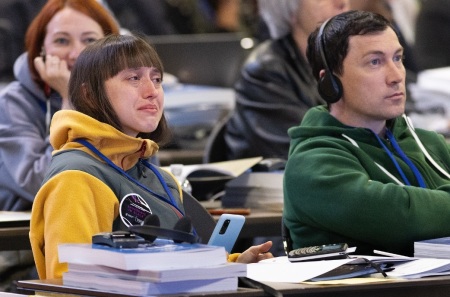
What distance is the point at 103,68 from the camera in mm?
2660

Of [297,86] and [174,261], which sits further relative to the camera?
[297,86]

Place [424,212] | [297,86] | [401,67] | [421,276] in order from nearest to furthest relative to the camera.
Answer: [421,276] → [424,212] → [401,67] → [297,86]

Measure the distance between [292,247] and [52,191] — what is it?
753mm

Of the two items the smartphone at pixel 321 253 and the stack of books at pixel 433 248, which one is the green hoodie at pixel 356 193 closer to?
the stack of books at pixel 433 248

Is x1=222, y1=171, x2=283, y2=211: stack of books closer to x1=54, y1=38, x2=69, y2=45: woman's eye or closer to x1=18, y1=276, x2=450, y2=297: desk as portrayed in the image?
x1=54, y1=38, x2=69, y2=45: woman's eye

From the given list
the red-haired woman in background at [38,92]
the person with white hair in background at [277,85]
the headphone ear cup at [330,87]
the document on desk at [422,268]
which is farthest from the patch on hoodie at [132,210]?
the person with white hair in background at [277,85]

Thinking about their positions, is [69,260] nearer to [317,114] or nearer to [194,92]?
[317,114]

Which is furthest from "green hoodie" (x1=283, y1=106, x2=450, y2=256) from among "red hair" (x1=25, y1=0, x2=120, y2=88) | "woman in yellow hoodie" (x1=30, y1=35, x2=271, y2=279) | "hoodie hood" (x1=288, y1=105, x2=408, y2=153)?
"red hair" (x1=25, y1=0, x2=120, y2=88)

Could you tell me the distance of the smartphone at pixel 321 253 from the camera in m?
2.51

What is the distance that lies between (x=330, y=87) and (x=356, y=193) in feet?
1.13

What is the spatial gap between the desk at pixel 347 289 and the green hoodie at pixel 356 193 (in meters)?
0.39

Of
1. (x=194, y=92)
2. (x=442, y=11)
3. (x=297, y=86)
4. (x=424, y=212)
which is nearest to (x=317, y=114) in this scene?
(x=424, y=212)

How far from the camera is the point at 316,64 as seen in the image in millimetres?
3104

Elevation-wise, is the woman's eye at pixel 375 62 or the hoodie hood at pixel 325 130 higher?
the woman's eye at pixel 375 62
